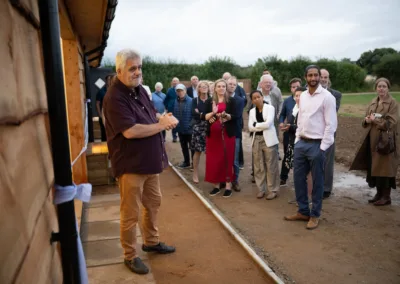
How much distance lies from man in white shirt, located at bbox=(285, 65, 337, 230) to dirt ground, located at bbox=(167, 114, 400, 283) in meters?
0.44

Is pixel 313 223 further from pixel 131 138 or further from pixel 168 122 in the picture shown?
pixel 131 138

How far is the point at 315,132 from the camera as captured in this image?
14.7 ft

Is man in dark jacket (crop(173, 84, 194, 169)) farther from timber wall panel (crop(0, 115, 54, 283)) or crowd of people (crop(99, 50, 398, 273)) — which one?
timber wall panel (crop(0, 115, 54, 283))

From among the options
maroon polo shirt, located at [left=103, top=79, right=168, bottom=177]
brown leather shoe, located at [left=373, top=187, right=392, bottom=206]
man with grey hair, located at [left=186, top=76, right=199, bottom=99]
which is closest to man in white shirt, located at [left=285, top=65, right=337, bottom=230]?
brown leather shoe, located at [left=373, top=187, right=392, bottom=206]

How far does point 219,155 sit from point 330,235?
240 centimetres

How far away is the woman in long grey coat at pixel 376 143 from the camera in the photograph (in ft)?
17.2

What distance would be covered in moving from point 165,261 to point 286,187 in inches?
142

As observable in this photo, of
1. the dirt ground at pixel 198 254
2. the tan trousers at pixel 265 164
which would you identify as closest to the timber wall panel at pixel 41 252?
the dirt ground at pixel 198 254

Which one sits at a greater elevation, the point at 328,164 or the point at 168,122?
the point at 168,122

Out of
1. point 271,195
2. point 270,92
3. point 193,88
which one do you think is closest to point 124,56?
point 271,195

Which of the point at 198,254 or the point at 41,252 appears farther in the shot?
the point at 198,254

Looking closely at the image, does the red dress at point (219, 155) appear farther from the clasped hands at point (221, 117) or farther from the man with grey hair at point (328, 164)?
the man with grey hair at point (328, 164)

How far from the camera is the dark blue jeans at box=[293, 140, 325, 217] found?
452cm

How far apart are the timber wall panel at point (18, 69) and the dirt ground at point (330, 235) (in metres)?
2.96
